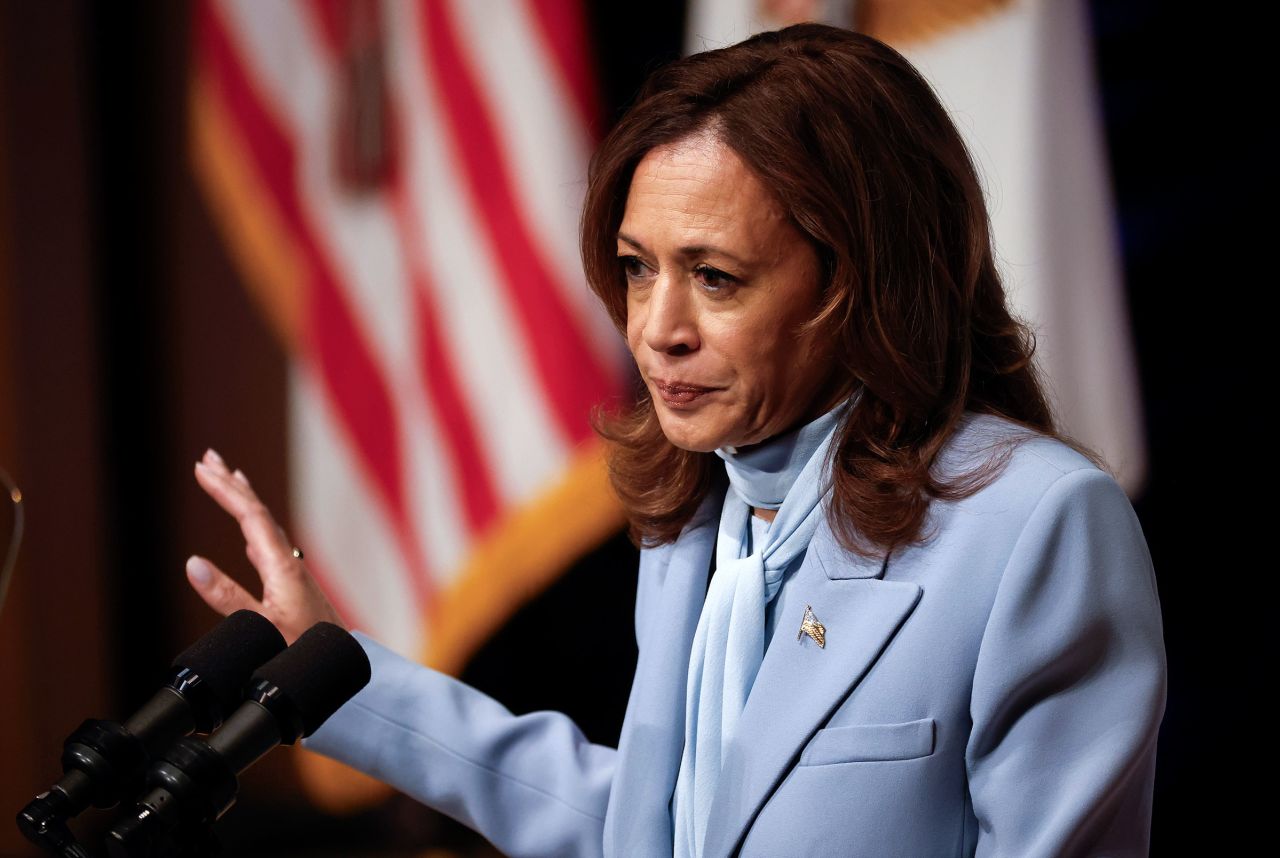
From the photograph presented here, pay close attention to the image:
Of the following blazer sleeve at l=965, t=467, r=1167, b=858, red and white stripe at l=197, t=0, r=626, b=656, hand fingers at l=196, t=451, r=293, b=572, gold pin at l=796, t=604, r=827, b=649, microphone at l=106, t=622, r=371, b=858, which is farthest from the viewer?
red and white stripe at l=197, t=0, r=626, b=656

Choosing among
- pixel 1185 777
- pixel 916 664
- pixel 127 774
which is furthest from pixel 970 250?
pixel 1185 777

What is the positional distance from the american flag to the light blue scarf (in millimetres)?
1450

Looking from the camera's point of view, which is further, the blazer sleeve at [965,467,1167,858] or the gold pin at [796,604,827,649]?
the gold pin at [796,604,827,649]

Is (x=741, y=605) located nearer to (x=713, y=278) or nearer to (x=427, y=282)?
(x=713, y=278)

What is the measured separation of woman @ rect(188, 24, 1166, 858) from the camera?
1.08 m

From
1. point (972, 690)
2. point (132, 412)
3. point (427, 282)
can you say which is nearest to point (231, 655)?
point (972, 690)

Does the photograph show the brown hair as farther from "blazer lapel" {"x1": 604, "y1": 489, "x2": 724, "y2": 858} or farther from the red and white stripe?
the red and white stripe

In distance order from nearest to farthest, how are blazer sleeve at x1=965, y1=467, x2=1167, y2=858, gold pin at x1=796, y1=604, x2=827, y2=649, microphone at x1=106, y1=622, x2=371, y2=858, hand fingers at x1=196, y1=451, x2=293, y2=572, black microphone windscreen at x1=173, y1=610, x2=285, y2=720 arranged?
microphone at x1=106, y1=622, x2=371, y2=858
black microphone windscreen at x1=173, y1=610, x2=285, y2=720
blazer sleeve at x1=965, y1=467, x2=1167, y2=858
gold pin at x1=796, y1=604, x2=827, y2=649
hand fingers at x1=196, y1=451, x2=293, y2=572

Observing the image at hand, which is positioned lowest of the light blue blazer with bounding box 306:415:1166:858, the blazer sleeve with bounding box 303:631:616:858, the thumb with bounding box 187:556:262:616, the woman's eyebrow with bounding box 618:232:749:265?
the blazer sleeve with bounding box 303:631:616:858

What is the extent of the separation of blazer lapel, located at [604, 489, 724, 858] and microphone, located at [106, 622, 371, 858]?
0.43 m

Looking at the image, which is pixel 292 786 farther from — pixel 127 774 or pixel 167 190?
pixel 127 774

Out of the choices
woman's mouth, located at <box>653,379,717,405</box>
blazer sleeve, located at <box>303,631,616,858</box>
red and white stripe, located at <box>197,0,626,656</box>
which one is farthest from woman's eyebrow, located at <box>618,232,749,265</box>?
red and white stripe, located at <box>197,0,626,656</box>

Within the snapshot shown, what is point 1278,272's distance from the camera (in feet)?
7.26

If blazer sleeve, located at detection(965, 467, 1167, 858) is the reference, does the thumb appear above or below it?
above
